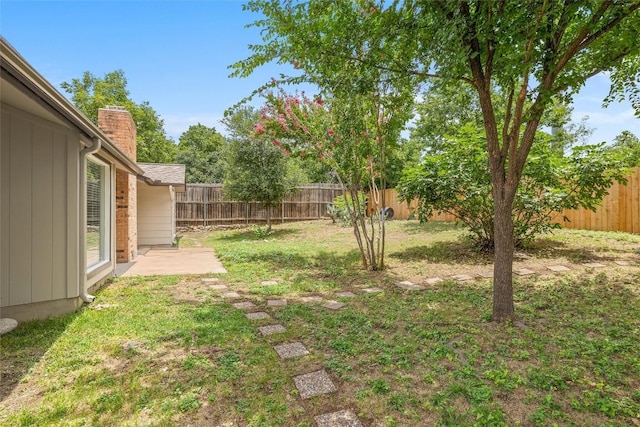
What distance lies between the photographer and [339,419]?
74.3 inches

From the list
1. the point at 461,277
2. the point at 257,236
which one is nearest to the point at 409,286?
the point at 461,277

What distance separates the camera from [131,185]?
727 centimetres

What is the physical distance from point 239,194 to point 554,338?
431 inches

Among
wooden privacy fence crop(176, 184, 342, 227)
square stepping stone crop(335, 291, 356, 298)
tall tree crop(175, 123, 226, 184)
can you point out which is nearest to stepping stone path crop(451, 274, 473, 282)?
square stepping stone crop(335, 291, 356, 298)

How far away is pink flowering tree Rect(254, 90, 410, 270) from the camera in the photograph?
5.54m

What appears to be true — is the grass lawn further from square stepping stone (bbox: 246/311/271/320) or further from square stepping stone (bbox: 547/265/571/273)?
square stepping stone (bbox: 547/265/571/273)

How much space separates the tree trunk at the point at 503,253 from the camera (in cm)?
319

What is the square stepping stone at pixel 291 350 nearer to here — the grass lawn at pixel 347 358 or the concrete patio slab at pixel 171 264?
the grass lawn at pixel 347 358

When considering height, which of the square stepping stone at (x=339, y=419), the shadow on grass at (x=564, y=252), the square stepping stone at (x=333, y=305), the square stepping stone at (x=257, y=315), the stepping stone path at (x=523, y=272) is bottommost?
the square stepping stone at (x=257, y=315)

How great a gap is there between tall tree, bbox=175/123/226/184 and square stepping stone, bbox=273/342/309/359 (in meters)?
19.1

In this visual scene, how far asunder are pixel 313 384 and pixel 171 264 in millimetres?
5589

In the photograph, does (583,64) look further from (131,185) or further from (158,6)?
(131,185)

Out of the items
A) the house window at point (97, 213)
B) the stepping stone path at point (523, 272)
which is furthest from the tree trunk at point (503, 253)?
the house window at point (97, 213)

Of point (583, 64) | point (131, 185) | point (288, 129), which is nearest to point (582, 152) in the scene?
point (583, 64)
